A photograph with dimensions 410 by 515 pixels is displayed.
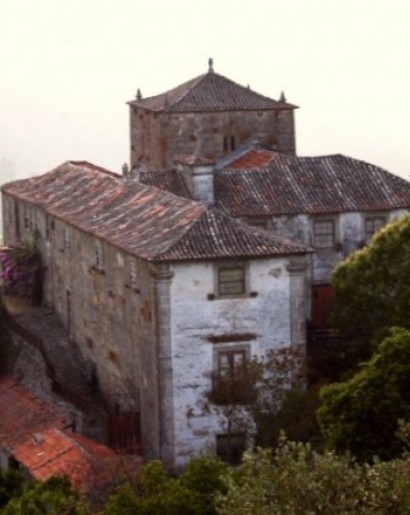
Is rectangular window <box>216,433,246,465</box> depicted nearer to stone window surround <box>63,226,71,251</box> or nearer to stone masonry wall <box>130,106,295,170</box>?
stone window surround <box>63,226,71,251</box>

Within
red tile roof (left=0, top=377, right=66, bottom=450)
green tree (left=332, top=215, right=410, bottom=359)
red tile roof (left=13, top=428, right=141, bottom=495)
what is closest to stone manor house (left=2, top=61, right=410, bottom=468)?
green tree (left=332, top=215, right=410, bottom=359)

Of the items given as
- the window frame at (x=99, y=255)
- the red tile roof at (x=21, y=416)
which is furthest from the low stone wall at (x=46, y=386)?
the window frame at (x=99, y=255)

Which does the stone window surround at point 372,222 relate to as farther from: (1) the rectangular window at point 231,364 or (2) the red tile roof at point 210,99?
(2) the red tile roof at point 210,99

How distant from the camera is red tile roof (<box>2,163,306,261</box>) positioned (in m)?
57.2

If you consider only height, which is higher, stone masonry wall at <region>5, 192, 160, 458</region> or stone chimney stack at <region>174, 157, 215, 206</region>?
stone chimney stack at <region>174, 157, 215, 206</region>

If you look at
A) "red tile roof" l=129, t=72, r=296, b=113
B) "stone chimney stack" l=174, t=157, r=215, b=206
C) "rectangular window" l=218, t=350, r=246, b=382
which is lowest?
"rectangular window" l=218, t=350, r=246, b=382

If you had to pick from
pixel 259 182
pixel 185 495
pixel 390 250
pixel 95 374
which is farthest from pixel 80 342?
pixel 185 495

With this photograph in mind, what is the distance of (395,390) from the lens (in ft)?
160

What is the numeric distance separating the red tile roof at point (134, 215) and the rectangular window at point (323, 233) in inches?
217

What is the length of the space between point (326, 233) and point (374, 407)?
1951 cm

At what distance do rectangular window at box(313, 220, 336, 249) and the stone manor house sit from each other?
0.19ft

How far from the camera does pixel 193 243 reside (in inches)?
2251

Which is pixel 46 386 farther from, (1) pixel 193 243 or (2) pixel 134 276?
(1) pixel 193 243

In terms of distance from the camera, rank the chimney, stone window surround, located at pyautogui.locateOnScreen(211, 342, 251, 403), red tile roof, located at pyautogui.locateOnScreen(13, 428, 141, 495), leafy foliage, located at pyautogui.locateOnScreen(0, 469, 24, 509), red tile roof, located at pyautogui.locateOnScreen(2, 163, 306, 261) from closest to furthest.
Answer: leafy foliage, located at pyautogui.locateOnScreen(0, 469, 24, 509) → red tile roof, located at pyautogui.locateOnScreen(13, 428, 141, 495) → stone window surround, located at pyautogui.locateOnScreen(211, 342, 251, 403) → red tile roof, located at pyautogui.locateOnScreen(2, 163, 306, 261) → the chimney
